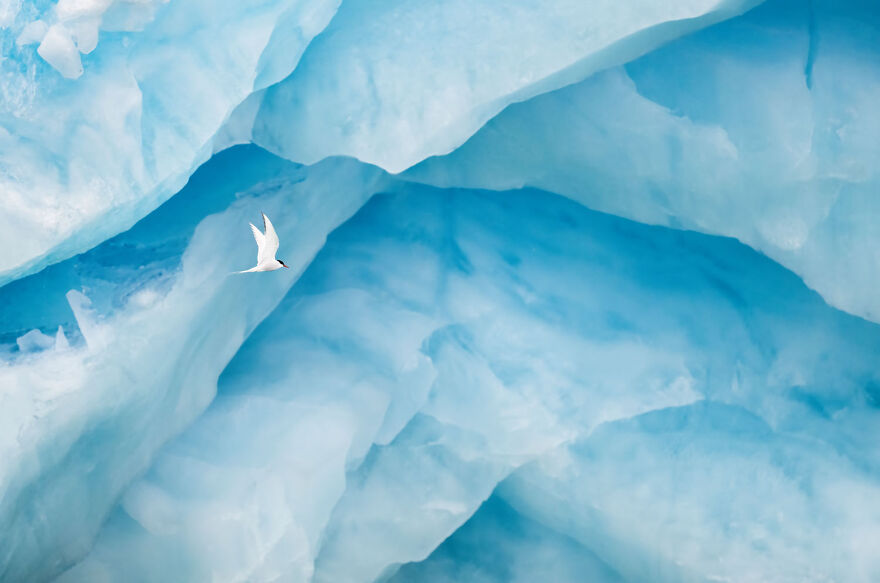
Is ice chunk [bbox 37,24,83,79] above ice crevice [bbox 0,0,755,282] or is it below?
above

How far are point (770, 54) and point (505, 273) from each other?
407mm

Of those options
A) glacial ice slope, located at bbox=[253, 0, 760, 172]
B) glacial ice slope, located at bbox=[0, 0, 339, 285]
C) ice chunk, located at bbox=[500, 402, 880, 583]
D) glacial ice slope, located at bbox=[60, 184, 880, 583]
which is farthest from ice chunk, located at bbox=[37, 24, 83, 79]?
ice chunk, located at bbox=[500, 402, 880, 583]

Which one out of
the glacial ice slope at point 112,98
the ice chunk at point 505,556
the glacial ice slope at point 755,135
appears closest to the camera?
the glacial ice slope at point 112,98

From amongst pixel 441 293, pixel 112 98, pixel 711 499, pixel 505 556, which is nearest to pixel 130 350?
pixel 112 98

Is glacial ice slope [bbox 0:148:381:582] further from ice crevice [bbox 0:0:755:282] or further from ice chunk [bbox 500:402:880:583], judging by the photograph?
ice chunk [bbox 500:402:880:583]

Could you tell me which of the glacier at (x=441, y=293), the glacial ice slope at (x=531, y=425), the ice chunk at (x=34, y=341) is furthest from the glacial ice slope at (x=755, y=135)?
the ice chunk at (x=34, y=341)

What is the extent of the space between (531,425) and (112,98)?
588 millimetres

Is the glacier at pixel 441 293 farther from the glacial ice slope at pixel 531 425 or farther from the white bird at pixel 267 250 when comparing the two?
the white bird at pixel 267 250

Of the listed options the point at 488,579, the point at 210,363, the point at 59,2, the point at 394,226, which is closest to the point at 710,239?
the point at 394,226

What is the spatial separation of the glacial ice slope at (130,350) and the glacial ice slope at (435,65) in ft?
0.38

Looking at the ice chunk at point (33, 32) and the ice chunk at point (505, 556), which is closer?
the ice chunk at point (33, 32)

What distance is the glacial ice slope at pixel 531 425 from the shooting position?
105 centimetres

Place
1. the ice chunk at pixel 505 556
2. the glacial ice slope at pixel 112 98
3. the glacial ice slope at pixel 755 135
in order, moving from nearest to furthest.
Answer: the glacial ice slope at pixel 112 98, the glacial ice slope at pixel 755 135, the ice chunk at pixel 505 556

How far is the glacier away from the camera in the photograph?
901 millimetres
